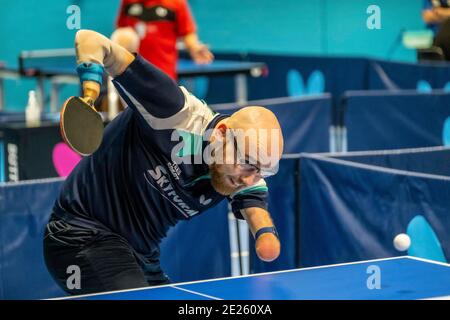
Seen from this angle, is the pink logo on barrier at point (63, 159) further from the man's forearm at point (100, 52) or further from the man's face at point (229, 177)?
the man's forearm at point (100, 52)

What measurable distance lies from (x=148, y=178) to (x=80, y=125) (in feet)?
1.80

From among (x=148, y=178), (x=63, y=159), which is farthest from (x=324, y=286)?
(x=63, y=159)

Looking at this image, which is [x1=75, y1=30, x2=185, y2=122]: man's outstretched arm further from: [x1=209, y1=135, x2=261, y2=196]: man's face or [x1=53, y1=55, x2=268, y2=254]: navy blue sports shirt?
[x1=209, y1=135, x2=261, y2=196]: man's face

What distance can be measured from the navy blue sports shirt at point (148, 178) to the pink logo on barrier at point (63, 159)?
2869 mm

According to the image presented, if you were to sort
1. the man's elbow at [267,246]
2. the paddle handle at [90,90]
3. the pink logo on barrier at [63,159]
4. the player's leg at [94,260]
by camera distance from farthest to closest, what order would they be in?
the pink logo on barrier at [63,159], the player's leg at [94,260], the man's elbow at [267,246], the paddle handle at [90,90]

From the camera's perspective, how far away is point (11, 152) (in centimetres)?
657

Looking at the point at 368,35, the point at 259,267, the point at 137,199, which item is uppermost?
the point at 368,35

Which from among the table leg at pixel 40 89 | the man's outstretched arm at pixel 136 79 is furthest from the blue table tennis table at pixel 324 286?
the table leg at pixel 40 89

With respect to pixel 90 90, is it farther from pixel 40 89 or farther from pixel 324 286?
pixel 40 89

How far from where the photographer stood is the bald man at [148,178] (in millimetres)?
3311

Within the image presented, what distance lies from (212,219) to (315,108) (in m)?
2.43

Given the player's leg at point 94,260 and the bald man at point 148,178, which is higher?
the bald man at point 148,178

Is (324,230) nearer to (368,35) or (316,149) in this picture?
(316,149)
